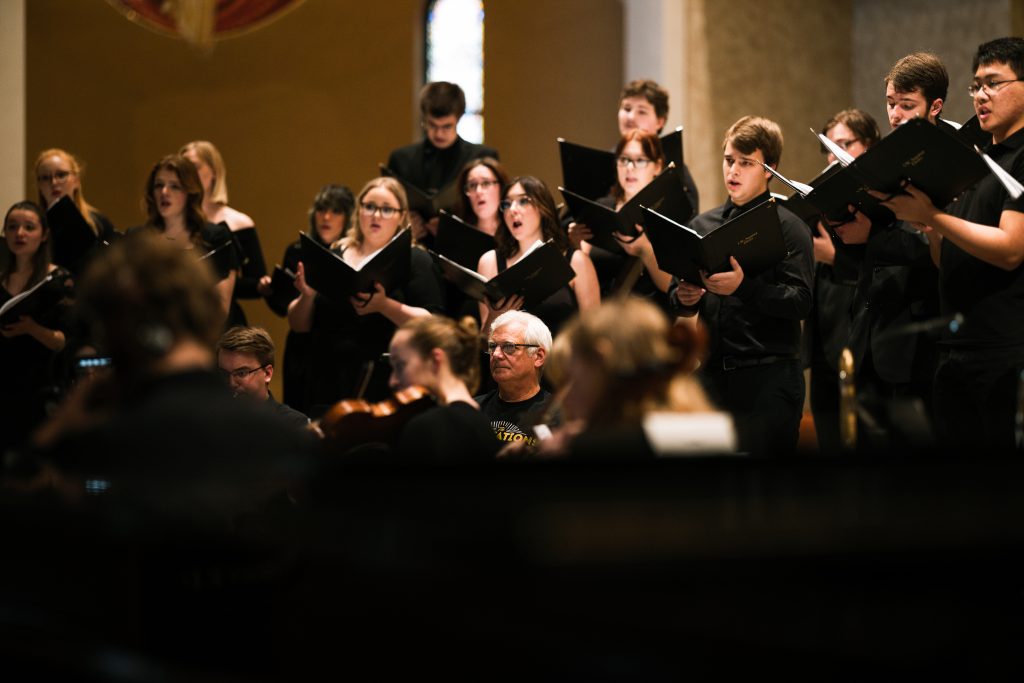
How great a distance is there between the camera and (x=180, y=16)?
7414 mm

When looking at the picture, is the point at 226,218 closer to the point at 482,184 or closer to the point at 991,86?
the point at 482,184

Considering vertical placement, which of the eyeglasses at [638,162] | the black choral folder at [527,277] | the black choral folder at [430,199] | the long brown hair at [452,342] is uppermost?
the eyeglasses at [638,162]

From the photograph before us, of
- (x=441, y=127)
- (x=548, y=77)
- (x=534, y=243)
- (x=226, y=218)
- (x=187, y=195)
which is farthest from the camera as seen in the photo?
(x=548, y=77)

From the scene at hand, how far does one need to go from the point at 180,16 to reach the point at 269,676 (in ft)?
20.0

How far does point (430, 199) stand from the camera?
5.63 meters

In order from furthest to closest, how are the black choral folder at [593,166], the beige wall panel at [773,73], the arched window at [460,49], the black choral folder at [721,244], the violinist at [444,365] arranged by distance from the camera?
1. the arched window at [460,49]
2. the beige wall panel at [773,73]
3. the black choral folder at [593,166]
4. the black choral folder at [721,244]
5. the violinist at [444,365]

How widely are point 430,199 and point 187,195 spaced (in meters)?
0.99

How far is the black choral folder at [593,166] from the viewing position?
211 inches

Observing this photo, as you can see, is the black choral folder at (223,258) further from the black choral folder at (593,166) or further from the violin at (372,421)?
the violin at (372,421)

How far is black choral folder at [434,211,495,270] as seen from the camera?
5062 millimetres

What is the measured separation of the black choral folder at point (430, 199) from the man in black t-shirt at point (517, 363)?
1.41 meters

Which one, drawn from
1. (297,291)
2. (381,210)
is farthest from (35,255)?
(381,210)

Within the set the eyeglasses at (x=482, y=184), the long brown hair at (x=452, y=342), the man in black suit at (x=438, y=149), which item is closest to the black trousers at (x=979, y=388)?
the long brown hair at (x=452, y=342)

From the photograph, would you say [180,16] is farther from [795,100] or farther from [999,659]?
[999,659]
